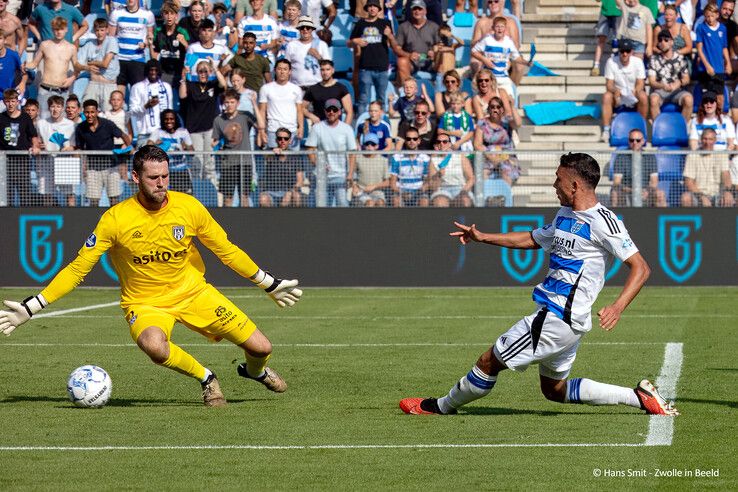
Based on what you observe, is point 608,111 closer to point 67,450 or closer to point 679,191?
point 679,191

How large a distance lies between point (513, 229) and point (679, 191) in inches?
102

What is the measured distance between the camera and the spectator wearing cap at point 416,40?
24125 millimetres

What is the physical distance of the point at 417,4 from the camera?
24203 millimetres

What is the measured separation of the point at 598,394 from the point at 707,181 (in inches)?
489

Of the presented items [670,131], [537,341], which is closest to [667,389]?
[537,341]

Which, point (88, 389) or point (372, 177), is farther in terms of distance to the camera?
point (372, 177)

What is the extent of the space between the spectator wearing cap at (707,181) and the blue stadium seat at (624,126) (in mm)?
2669

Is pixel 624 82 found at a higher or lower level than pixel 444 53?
lower

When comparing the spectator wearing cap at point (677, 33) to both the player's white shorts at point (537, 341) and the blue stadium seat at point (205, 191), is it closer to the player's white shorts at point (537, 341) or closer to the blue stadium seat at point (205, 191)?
the blue stadium seat at point (205, 191)

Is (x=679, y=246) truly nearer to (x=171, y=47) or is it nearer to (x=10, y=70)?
(x=171, y=47)

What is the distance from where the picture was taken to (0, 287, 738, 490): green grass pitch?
23.8 feet

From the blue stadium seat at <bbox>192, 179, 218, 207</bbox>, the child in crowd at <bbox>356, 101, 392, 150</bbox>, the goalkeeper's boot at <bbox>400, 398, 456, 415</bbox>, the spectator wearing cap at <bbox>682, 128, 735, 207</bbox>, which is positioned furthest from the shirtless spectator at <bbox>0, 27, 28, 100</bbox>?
the goalkeeper's boot at <bbox>400, 398, 456, 415</bbox>

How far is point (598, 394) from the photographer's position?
29.9 feet

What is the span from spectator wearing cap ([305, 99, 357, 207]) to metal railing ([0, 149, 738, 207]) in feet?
0.07
